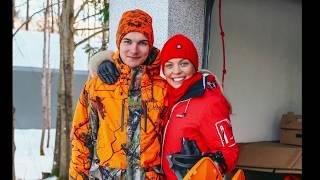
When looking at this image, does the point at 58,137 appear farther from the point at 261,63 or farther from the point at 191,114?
the point at 191,114

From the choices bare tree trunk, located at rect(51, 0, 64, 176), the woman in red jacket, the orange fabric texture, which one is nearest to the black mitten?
the woman in red jacket

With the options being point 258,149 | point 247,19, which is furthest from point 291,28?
point 258,149

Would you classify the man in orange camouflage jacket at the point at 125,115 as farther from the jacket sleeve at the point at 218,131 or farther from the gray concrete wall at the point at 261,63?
the gray concrete wall at the point at 261,63

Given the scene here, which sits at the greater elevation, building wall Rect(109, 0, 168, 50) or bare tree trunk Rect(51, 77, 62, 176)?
building wall Rect(109, 0, 168, 50)

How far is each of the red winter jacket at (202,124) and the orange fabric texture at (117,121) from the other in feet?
0.24

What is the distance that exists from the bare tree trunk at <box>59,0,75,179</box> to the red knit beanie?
80cm

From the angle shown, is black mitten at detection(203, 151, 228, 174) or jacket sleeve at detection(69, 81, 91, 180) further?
jacket sleeve at detection(69, 81, 91, 180)

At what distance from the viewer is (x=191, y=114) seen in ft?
7.26

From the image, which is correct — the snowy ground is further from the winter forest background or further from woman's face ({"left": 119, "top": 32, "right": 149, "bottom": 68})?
woman's face ({"left": 119, "top": 32, "right": 149, "bottom": 68})

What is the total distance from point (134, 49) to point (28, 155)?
126 cm

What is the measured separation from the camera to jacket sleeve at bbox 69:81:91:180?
2.30 metres

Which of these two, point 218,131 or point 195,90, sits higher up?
point 195,90

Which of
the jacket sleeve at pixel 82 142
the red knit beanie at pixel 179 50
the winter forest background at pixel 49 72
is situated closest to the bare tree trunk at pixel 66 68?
the winter forest background at pixel 49 72

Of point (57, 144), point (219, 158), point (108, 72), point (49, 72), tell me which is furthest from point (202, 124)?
point (57, 144)
